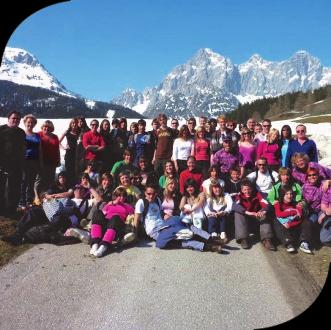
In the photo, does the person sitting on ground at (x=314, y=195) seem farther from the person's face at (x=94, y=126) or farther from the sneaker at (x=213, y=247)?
the person's face at (x=94, y=126)

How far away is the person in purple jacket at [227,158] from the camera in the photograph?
8.33m

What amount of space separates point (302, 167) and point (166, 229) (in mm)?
2892

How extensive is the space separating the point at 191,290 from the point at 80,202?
3.26 metres

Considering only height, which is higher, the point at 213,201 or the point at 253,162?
the point at 253,162

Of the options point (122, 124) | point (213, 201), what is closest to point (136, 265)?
point (213, 201)

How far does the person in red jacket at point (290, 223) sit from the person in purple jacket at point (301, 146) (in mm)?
1144

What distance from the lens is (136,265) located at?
235 inches

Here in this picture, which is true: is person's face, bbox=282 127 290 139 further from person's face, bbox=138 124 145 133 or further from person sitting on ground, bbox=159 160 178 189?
person's face, bbox=138 124 145 133

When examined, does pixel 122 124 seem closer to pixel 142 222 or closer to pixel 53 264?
pixel 142 222

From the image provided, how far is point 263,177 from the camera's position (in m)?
7.91

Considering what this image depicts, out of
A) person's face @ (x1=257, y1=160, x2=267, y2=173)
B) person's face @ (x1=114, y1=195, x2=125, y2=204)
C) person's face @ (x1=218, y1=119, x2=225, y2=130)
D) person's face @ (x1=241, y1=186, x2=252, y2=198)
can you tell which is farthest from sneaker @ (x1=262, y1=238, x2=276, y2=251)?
person's face @ (x1=218, y1=119, x2=225, y2=130)

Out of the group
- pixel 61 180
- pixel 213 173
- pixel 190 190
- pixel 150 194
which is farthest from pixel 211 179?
pixel 61 180

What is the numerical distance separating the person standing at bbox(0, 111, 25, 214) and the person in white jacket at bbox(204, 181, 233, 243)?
366 centimetres

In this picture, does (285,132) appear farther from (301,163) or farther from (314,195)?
(314,195)
